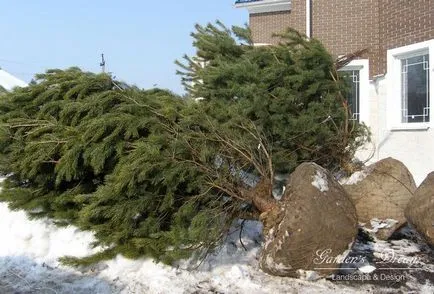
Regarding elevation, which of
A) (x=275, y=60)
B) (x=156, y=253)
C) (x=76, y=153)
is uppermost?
(x=275, y=60)

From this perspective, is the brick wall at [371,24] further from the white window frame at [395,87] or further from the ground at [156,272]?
the ground at [156,272]

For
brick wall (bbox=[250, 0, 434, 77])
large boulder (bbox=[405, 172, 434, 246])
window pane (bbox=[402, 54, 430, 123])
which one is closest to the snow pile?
large boulder (bbox=[405, 172, 434, 246])

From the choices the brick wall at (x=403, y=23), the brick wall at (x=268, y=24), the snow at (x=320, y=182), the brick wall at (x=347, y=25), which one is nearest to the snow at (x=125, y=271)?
the snow at (x=320, y=182)

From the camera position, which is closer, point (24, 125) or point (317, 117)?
point (24, 125)

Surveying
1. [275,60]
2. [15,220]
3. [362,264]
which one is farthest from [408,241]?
[15,220]

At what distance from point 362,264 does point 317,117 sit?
8.34 feet

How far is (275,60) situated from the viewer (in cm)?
735

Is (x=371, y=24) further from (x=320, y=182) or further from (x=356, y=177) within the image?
(x=320, y=182)

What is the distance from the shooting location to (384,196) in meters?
6.03

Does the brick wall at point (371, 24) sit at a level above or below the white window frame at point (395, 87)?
above

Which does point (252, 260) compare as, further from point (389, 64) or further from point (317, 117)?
point (389, 64)

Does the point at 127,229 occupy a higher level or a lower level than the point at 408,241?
higher

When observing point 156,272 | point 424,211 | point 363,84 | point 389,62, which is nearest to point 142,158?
point 156,272

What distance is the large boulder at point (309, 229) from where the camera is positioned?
416 cm
